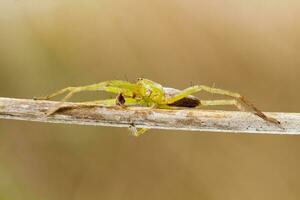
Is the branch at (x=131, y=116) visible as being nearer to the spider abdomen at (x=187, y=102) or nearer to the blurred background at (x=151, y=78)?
the spider abdomen at (x=187, y=102)

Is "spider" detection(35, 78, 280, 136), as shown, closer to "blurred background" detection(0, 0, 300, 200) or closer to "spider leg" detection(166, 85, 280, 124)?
"spider leg" detection(166, 85, 280, 124)

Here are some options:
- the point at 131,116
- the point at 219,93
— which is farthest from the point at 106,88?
the point at 219,93

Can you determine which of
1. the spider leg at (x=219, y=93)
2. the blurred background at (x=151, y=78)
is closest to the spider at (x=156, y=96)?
the spider leg at (x=219, y=93)

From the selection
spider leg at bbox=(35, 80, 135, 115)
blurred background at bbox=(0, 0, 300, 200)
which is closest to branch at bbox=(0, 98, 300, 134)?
spider leg at bbox=(35, 80, 135, 115)
